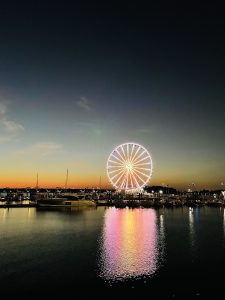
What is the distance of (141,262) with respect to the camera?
33.9m

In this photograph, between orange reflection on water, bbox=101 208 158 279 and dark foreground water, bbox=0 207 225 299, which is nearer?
dark foreground water, bbox=0 207 225 299

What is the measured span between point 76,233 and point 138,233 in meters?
11.1

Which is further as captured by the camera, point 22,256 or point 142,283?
point 22,256

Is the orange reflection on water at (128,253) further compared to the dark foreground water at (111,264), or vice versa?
the orange reflection on water at (128,253)

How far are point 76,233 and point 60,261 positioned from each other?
21668mm

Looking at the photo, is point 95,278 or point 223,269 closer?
point 95,278

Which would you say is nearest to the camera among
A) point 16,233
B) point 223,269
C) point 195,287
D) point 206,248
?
point 195,287

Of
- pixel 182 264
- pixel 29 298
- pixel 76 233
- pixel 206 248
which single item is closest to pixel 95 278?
pixel 29 298

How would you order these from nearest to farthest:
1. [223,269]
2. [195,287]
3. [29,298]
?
[29,298] < [195,287] < [223,269]

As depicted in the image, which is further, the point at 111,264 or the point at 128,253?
the point at 128,253

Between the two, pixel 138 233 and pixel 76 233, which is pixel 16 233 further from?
pixel 138 233

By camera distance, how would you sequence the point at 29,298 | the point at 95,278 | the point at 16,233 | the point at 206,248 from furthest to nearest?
the point at 16,233 → the point at 206,248 → the point at 95,278 → the point at 29,298

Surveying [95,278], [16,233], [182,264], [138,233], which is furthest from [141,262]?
[16,233]

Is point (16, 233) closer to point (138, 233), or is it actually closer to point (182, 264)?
point (138, 233)
